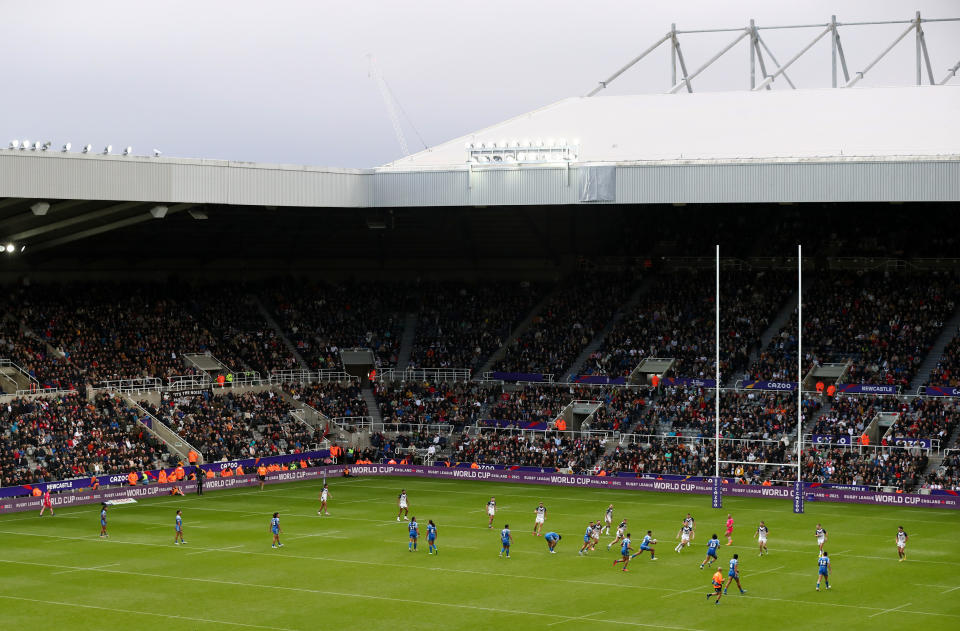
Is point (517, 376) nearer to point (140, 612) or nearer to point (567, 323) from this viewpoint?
point (567, 323)

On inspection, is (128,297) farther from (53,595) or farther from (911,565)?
(911,565)

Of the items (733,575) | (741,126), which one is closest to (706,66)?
(741,126)

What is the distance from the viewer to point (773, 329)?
69438 millimetres

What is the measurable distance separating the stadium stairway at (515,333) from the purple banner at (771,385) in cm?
1569

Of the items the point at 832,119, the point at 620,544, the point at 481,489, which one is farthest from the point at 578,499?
the point at 832,119

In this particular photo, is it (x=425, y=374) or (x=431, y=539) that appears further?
(x=425, y=374)

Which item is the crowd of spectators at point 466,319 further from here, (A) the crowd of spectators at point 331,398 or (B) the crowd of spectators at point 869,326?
(B) the crowd of spectators at point 869,326

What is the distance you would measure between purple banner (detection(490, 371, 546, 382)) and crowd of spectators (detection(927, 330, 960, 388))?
810 inches

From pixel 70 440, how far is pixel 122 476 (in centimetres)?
297

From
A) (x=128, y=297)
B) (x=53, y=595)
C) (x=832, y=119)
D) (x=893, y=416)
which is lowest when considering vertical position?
(x=53, y=595)

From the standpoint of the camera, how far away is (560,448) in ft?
212

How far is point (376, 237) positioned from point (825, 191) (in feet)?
95.0

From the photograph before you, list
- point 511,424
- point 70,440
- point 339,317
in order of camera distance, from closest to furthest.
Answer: point 70,440 < point 511,424 < point 339,317

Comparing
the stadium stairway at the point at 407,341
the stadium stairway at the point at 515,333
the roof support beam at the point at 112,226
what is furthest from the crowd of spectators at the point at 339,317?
the roof support beam at the point at 112,226
